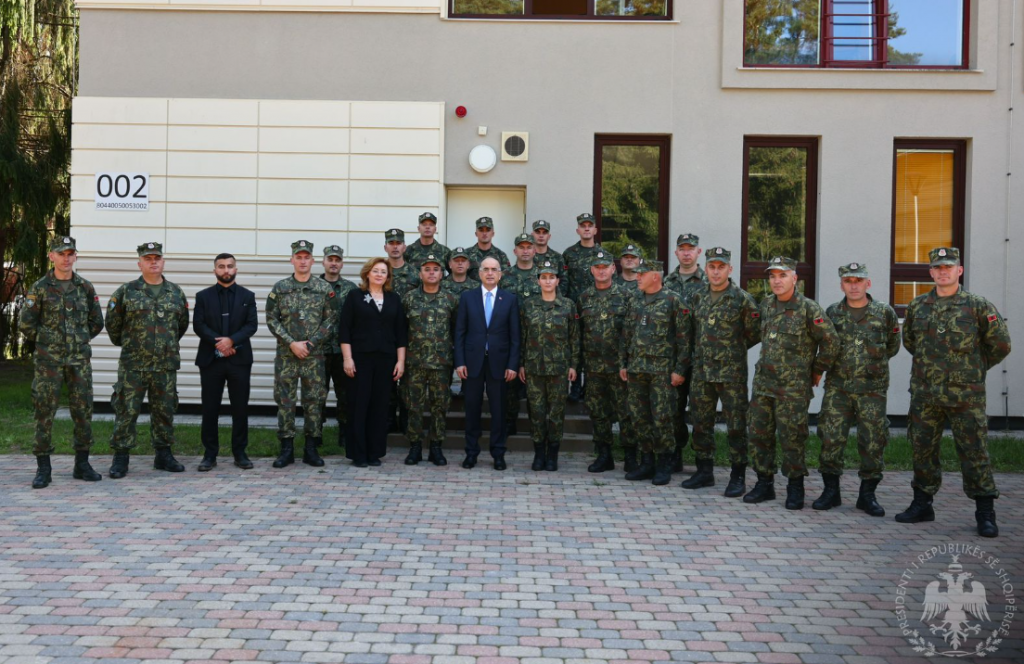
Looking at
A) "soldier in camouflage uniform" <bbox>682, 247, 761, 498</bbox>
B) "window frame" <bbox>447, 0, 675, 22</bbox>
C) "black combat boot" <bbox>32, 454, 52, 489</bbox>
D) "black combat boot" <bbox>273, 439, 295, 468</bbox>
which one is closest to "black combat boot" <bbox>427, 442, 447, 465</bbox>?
"black combat boot" <bbox>273, 439, 295, 468</bbox>

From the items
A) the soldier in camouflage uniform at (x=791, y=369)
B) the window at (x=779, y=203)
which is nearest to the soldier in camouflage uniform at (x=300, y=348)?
the soldier in camouflage uniform at (x=791, y=369)

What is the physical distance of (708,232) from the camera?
11719 millimetres

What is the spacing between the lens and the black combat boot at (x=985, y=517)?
6727mm

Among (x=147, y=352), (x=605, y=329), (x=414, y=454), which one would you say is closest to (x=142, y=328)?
(x=147, y=352)

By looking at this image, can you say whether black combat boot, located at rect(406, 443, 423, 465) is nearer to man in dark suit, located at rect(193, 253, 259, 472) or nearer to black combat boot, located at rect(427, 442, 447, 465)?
black combat boot, located at rect(427, 442, 447, 465)

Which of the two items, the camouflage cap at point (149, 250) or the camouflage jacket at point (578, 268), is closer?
the camouflage cap at point (149, 250)

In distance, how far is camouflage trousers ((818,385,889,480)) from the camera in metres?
7.38

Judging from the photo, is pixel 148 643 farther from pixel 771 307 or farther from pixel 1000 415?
pixel 1000 415

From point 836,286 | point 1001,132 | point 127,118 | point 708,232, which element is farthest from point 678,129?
point 127,118

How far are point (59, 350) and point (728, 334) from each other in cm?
598

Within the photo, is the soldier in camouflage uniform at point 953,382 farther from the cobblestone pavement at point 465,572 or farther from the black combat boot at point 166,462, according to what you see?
the black combat boot at point 166,462

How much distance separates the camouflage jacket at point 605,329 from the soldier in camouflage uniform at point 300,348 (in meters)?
2.64

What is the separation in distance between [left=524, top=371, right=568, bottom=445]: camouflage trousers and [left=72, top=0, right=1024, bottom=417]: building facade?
3.20 meters

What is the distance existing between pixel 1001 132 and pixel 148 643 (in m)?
11.5
